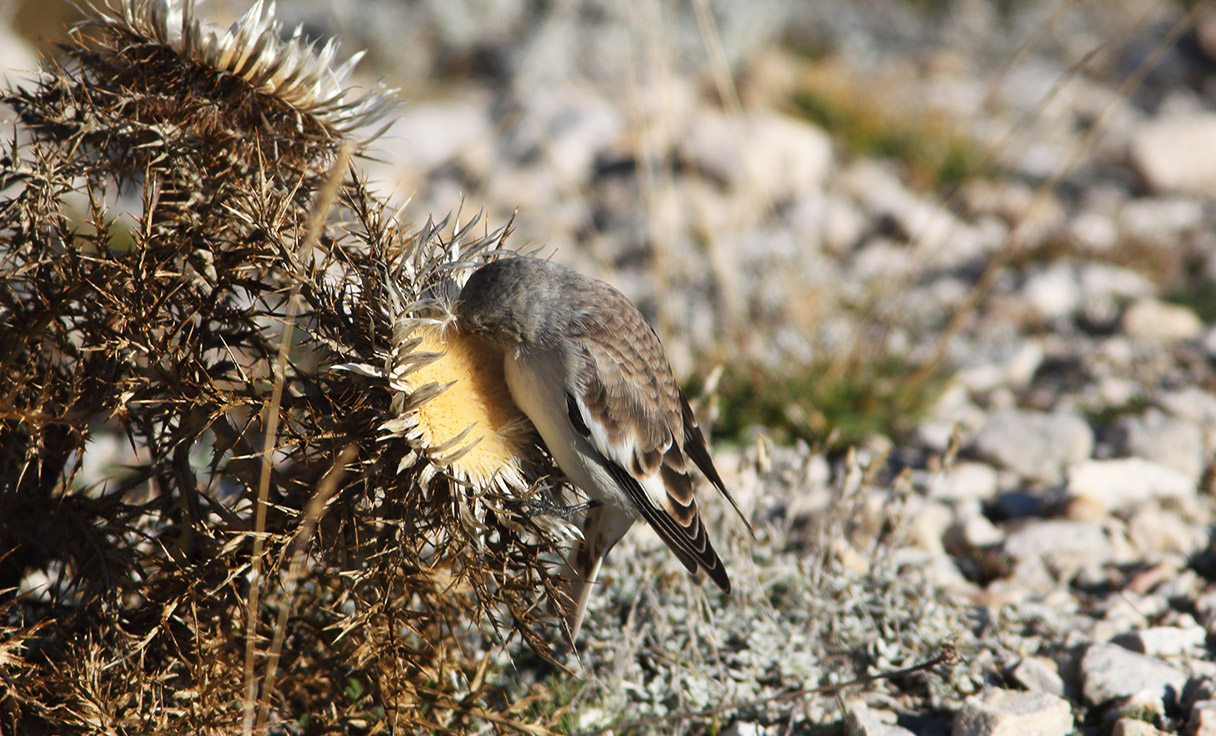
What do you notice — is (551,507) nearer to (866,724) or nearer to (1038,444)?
(866,724)

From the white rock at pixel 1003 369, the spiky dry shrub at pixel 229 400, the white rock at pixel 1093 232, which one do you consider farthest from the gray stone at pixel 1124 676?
the white rock at pixel 1093 232

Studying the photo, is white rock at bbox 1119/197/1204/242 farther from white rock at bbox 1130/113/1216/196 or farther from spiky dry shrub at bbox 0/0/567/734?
spiky dry shrub at bbox 0/0/567/734

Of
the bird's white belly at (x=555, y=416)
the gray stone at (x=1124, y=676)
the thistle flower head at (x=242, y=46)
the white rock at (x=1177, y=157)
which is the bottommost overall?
the bird's white belly at (x=555, y=416)

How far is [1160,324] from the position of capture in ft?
19.5

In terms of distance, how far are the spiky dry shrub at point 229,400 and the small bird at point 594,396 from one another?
0.10 m

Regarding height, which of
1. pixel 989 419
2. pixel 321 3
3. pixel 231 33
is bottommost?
pixel 231 33

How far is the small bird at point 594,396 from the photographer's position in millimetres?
2496

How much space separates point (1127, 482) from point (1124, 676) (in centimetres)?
170

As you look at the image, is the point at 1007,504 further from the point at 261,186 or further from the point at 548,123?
the point at 548,123

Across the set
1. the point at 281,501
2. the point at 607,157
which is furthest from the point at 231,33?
the point at 607,157

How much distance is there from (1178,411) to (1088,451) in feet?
2.24

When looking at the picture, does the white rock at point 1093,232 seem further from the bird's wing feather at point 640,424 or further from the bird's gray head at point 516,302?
the bird's gray head at point 516,302

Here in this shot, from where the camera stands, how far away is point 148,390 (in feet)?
7.61

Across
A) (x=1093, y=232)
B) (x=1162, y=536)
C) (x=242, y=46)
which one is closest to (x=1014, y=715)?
(x=1162, y=536)
